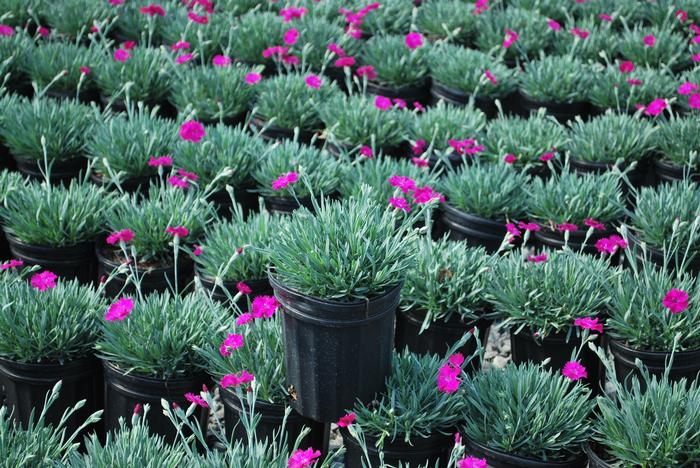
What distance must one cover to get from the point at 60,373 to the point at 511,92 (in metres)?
3.17

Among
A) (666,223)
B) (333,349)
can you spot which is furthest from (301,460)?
(666,223)

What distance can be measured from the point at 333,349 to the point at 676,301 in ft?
3.75

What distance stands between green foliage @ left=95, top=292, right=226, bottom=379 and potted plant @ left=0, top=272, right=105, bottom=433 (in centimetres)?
10

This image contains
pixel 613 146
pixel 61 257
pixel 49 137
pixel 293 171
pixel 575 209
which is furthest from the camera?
pixel 613 146

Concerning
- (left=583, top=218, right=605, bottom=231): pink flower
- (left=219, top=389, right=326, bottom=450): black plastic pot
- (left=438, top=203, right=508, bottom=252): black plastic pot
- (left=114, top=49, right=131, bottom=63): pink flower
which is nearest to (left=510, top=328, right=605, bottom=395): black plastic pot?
(left=583, top=218, right=605, bottom=231): pink flower

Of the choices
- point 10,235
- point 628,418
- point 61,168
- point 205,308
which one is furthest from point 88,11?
point 628,418

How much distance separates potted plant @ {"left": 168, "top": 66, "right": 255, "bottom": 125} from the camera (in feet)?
15.7

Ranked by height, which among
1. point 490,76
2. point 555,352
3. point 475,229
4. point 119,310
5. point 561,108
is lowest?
point 555,352

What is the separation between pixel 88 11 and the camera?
5648mm

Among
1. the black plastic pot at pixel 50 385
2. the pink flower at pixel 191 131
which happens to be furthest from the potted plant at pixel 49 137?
the black plastic pot at pixel 50 385

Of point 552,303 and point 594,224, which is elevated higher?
point 594,224

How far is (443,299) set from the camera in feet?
10.7

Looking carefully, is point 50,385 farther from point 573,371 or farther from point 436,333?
point 573,371

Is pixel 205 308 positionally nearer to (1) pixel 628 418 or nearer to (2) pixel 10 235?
(2) pixel 10 235
